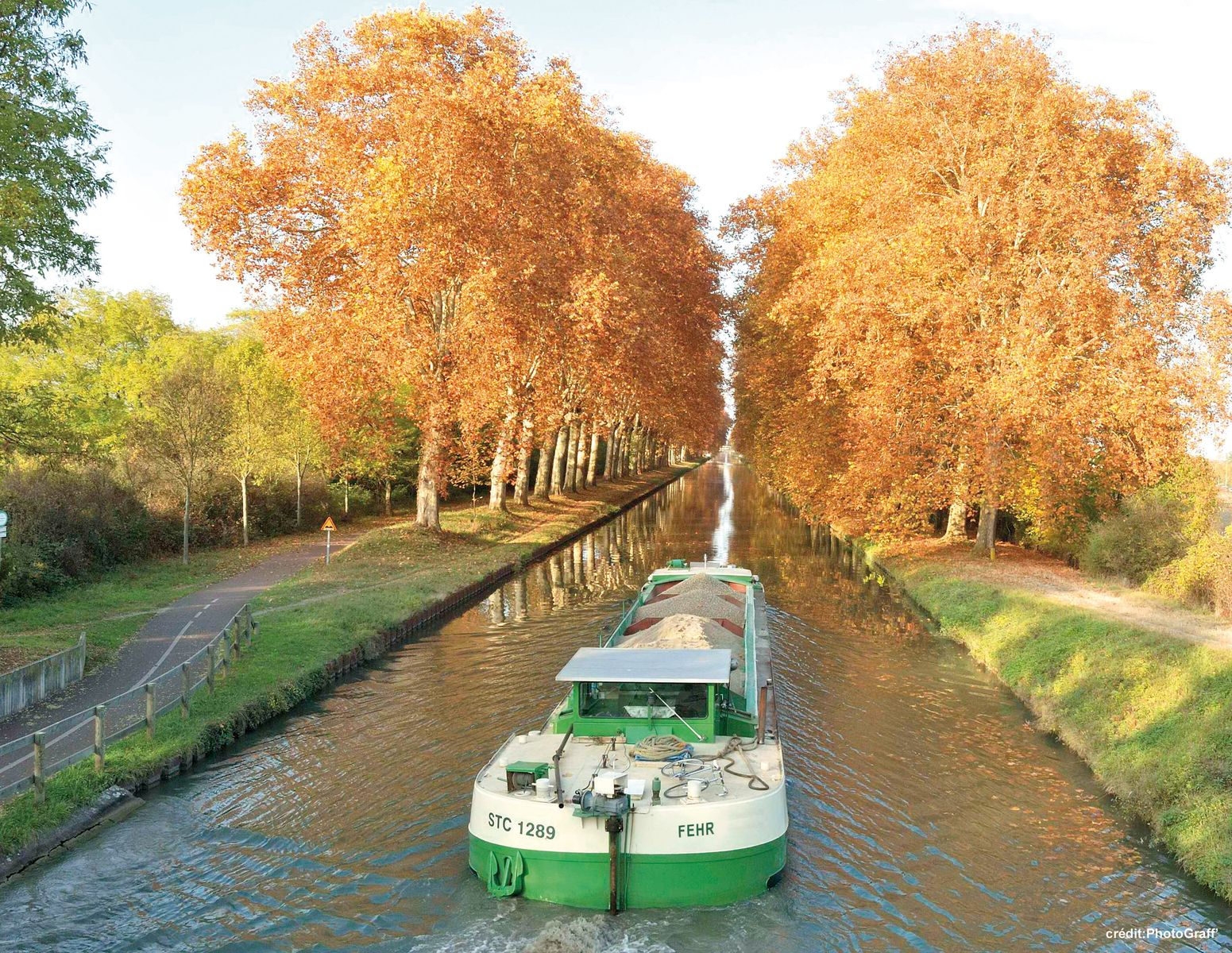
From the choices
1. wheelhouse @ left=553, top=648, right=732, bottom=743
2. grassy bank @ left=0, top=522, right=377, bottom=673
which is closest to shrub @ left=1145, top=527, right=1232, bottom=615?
wheelhouse @ left=553, top=648, right=732, bottom=743

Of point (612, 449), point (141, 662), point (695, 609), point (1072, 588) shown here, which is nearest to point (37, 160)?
point (141, 662)

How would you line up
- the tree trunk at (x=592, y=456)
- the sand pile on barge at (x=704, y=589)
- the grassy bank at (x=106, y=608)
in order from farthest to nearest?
the tree trunk at (x=592, y=456), the sand pile on barge at (x=704, y=589), the grassy bank at (x=106, y=608)

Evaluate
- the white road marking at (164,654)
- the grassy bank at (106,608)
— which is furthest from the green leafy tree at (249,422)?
the white road marking at (164,654)

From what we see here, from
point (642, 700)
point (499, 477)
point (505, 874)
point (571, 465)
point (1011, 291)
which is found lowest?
point (505, 874)

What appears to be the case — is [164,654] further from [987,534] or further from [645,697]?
[987,534]

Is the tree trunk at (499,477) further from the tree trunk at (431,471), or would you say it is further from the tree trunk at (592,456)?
the tree trunk at (592,456)

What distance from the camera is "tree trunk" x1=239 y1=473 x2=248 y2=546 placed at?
37312 mm

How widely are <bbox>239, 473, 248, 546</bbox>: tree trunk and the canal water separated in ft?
63.5

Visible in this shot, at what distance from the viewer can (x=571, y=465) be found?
6444 centimetres

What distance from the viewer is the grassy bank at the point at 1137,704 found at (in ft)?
38.5

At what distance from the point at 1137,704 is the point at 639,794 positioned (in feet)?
32.0

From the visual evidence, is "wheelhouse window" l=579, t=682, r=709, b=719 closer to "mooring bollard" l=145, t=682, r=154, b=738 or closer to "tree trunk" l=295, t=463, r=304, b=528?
"mooring bollard" l=145, t=682, r=154, b=738

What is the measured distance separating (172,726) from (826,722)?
1168 centimetres

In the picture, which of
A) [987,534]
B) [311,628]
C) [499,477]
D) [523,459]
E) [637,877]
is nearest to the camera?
[637,877]
